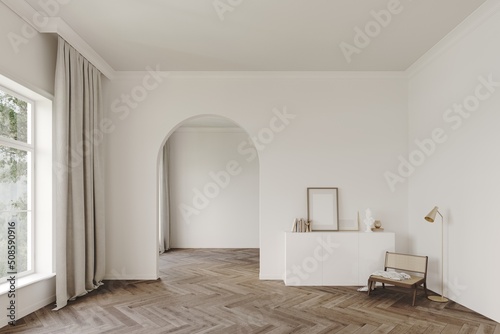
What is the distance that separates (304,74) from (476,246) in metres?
3.30

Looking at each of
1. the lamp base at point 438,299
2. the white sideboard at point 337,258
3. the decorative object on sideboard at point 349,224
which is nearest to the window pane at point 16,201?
the white sideboard at point 337,258

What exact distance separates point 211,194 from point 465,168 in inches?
245

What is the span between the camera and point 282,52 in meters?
5.06

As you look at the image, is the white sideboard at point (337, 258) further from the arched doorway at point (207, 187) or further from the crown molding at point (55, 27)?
the arched doorway at point (207, 187)

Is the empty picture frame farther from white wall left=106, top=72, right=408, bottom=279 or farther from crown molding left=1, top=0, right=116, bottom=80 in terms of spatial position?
crown molding left=1, top=0, right=116, bottom=80

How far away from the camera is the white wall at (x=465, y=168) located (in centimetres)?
391

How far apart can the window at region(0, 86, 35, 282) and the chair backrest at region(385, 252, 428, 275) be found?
4.57 metres

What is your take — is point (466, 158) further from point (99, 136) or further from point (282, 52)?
point (99, 136)

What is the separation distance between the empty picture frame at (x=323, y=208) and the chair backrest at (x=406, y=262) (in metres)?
0.86

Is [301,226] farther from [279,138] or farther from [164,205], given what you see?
[164,205]

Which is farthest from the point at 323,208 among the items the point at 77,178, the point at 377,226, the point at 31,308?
the point at 31,308

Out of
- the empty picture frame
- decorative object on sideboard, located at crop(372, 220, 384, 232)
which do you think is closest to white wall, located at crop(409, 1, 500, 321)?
decorative object on sideboard, located at crop(372, 220, 384, 232)

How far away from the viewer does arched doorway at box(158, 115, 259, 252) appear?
9.26 meters

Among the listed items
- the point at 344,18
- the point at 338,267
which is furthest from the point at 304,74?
the point at 338,267
